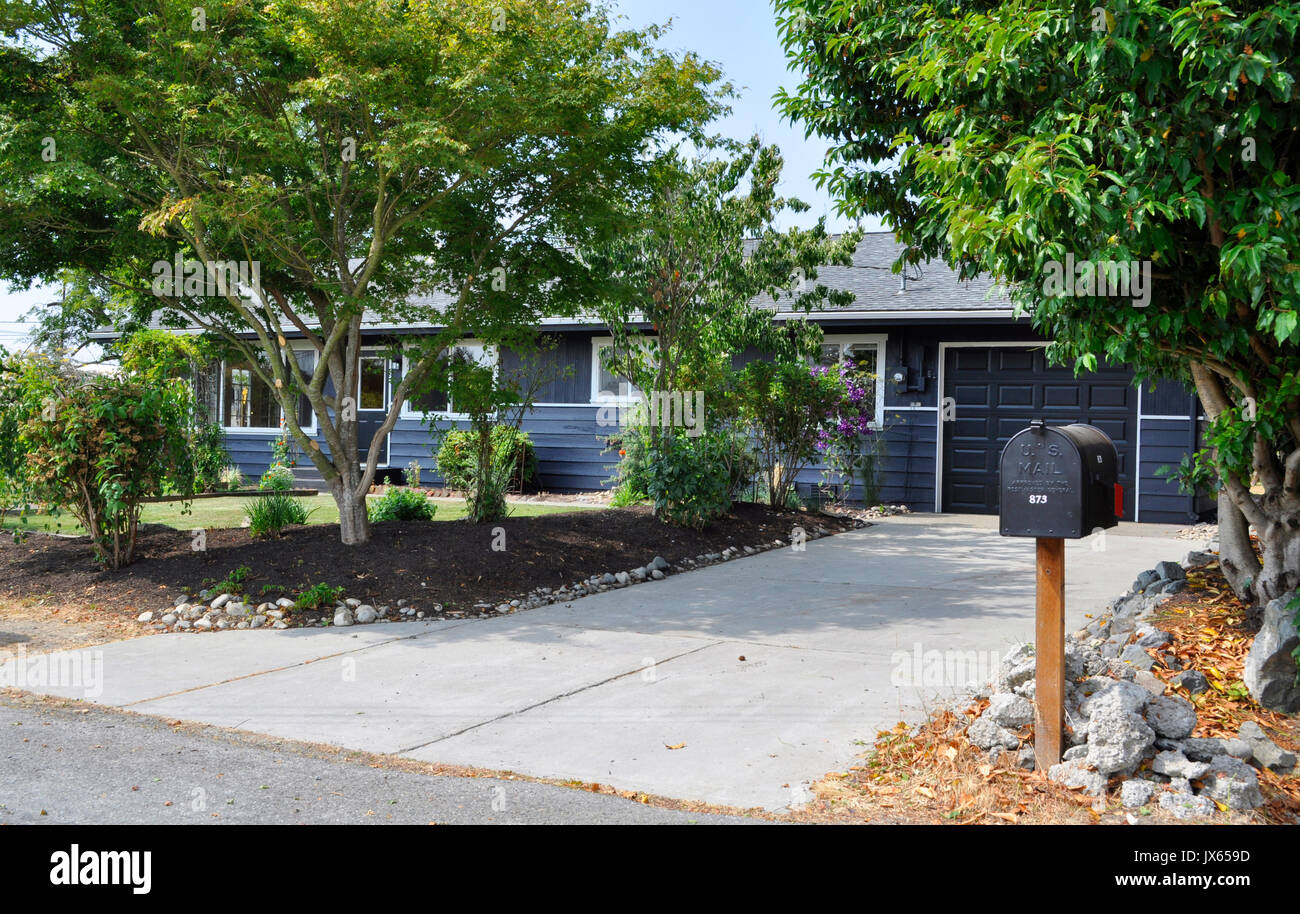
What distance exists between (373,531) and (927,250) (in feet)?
19.7

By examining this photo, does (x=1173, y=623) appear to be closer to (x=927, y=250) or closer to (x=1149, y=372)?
(x=1149, y=372)

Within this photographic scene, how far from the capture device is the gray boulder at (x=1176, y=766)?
391 cm

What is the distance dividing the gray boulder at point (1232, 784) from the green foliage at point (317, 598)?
601 cm

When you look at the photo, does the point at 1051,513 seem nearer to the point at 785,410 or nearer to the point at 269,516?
the point at 269,516

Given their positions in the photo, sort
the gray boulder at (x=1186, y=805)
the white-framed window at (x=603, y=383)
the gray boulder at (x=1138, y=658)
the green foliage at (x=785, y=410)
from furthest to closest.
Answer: the white-framed window at (x=603, y=383) → the green foliage at (x=785, y=410) → the gray boulder at (x=1138, y=658) → the gray boulder at (x=1186, y=805)

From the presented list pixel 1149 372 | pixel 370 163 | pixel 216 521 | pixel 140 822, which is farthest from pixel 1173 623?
pixel 216 521

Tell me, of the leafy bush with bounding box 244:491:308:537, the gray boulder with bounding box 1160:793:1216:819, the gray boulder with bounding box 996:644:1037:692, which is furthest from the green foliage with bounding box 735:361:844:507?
the gray boulder with bounding box 1160:793:1216:819

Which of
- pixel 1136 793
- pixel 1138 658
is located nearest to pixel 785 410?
pixel 1138 658

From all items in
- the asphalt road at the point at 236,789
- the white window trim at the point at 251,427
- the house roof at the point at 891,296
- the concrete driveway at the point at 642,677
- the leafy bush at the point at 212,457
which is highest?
the house roof at the point at 891,296

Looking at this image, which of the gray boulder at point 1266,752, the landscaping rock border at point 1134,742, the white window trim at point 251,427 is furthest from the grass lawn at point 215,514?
the gray boulder at point 1266,752

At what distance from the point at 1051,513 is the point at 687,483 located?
697 centimetres

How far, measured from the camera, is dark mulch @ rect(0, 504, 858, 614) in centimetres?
831

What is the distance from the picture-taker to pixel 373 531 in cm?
1011

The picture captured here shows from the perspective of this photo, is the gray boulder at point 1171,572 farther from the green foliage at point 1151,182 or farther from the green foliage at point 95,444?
the green foliage at point 95,444
